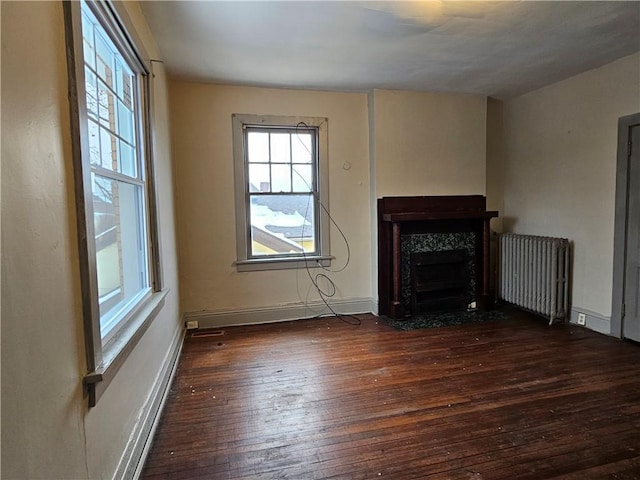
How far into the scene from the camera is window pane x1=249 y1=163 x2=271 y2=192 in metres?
3.98

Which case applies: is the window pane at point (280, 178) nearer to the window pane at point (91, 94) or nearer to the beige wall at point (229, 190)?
the beige wall at point (229, 190)

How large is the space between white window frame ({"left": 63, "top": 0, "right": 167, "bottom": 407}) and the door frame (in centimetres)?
380

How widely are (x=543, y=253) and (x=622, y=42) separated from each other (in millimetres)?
1913

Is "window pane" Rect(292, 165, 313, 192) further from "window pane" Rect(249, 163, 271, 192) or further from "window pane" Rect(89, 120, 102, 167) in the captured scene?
"window pane" Rect(89, 120, 102, 167)

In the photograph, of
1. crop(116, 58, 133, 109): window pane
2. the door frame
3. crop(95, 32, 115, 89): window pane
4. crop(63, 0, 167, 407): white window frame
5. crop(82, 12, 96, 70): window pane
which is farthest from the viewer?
the door frame

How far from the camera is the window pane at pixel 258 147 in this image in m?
3.96

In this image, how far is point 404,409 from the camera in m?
2.28

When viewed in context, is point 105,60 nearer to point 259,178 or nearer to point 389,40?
point 389,40

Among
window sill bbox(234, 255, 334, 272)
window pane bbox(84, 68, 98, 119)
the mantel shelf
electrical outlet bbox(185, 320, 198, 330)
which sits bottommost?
electrical outlet bbox(185, 320, 198, 330)

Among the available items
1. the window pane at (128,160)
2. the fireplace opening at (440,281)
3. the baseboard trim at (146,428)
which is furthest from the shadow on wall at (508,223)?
the window pane at (128,160)

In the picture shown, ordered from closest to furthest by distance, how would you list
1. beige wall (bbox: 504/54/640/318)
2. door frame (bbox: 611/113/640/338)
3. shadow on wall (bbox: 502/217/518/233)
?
door frame (bbox: 611/113/640/338) < beige wall (bbox: 504/54/640/318) < shadow on wall (bbox: 502/217/518/233)

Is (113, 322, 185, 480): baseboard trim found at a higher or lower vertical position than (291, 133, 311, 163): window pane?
lower

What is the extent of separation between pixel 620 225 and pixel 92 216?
397 centimetres

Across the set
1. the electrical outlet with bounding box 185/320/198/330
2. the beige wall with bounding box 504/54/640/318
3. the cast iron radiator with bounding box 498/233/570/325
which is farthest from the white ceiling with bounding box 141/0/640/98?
the electrical outlet with bounding box 185/320/198/330
